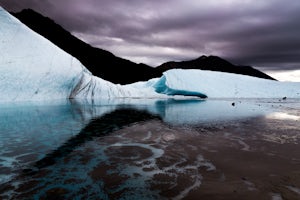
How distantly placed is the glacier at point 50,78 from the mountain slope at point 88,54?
92.1 meters

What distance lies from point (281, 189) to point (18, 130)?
355 inches

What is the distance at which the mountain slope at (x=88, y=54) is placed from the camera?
141250 millimetres

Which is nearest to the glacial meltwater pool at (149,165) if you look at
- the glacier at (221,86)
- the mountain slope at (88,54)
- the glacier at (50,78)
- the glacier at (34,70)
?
the glacier at (34,70)

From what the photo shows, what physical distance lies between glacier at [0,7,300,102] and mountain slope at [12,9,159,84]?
3626 inches

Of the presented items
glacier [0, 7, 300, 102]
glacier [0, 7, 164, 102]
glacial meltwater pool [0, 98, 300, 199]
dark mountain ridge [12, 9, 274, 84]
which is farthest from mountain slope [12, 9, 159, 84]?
glacial meltwater pool [0, 98, 300, 199]

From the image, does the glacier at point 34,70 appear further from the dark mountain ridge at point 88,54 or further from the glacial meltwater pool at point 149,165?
the dark mountain ridge at point 88,54

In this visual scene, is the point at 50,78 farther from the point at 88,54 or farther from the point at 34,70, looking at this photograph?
the point at 88,54

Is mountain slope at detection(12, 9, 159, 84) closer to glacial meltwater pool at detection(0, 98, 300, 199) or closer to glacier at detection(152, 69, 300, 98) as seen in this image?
glacier at detection(152, 69, 300, 98)

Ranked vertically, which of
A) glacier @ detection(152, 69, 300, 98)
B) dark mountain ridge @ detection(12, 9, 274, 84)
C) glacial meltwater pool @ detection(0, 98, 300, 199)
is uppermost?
dark mountain ridge @ detection(12, 9, 274, 84)

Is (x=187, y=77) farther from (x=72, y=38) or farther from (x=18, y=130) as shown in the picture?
(x=72, y=38)

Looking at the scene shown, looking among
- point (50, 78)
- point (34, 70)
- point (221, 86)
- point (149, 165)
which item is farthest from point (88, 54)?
point (149, 165)

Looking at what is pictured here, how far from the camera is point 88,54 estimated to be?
147500mm

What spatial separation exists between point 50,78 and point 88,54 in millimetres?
119743

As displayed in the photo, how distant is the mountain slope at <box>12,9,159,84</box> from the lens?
141 m
